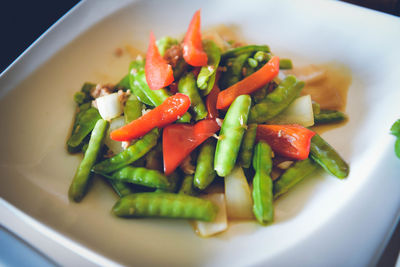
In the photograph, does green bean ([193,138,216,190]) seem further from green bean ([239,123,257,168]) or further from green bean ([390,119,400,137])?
green bean ([390,119,400,137])

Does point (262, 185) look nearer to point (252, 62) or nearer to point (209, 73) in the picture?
point (209, 73)

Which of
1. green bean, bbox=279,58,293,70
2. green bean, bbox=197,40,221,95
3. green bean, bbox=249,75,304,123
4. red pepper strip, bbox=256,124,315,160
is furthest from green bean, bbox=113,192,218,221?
green bean, bbox=279,58,293,70

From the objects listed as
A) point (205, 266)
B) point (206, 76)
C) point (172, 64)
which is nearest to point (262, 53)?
point (206, 76)

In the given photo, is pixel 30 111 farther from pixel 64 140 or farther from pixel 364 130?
pixel 364 130

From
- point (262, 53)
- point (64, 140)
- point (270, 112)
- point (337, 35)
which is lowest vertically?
point (337, 35)

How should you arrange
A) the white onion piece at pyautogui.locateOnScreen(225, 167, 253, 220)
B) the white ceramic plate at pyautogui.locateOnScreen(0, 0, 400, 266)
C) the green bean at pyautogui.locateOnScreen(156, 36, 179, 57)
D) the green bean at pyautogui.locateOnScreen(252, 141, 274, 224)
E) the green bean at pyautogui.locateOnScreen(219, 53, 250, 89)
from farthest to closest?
the green bean at pyautogui.locateOnScreen(156, 36, 179, 57) < the green bean at pyautogui.locateOnScreen(219, 53, 250, 89) < the white onion piece at pyautogui.locateOnScreen(225, 167, 253, 220) < the green bean at pyautogui.locateOnScreen(252, 141, 274, 224) < the white ceramic plate at pyautogui.locateOnScreen(0, 0, 400, 266)

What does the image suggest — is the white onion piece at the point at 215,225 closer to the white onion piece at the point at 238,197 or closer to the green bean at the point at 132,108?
the white onion piece at the point at 238,197

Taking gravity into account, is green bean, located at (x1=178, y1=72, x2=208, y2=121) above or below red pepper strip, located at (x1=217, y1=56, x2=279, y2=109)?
above
